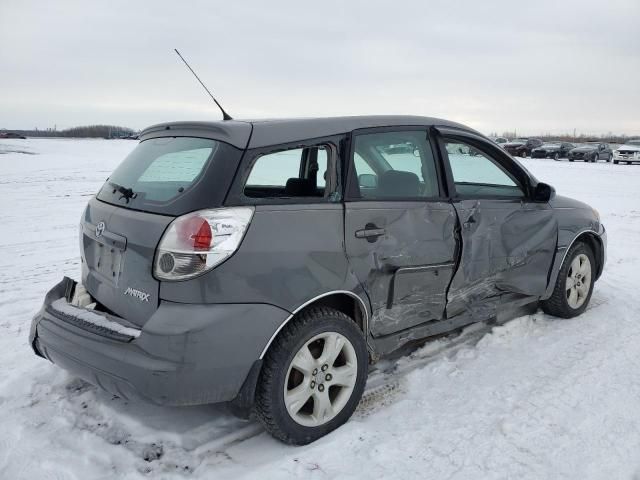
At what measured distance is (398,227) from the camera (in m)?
3.14

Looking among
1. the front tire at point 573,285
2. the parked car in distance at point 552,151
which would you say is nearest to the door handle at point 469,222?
the front tire at point 573,285

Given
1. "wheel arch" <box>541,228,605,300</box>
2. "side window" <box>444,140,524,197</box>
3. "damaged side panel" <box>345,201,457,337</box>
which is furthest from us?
"wheel arch" <box>541,228,605,300</box>

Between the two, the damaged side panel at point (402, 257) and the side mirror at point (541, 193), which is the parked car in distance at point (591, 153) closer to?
the side mirror at point (541, 193)

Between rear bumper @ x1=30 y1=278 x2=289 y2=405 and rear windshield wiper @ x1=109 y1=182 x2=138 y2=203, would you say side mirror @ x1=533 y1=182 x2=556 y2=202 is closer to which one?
rear bumper @ x1=30 y1=278 x2=289 y2=405

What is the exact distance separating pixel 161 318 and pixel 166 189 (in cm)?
71

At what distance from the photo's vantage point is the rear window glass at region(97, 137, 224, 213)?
2.73m

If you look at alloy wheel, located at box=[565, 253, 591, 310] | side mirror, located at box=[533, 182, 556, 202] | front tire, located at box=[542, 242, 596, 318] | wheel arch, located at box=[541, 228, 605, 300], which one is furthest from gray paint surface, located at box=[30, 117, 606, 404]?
alloy wheel, located at box=[565, 253, 591, 310]

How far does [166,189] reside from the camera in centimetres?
281

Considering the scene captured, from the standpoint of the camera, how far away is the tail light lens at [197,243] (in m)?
2.49

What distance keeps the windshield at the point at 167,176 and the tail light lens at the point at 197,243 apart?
0.08 metres

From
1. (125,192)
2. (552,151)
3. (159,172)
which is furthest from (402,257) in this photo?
(552,151)

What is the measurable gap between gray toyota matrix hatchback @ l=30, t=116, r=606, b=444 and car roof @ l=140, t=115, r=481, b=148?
0.01m

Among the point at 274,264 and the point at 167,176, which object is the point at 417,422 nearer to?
the point at 274,264

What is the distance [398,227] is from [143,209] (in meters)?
1.41
